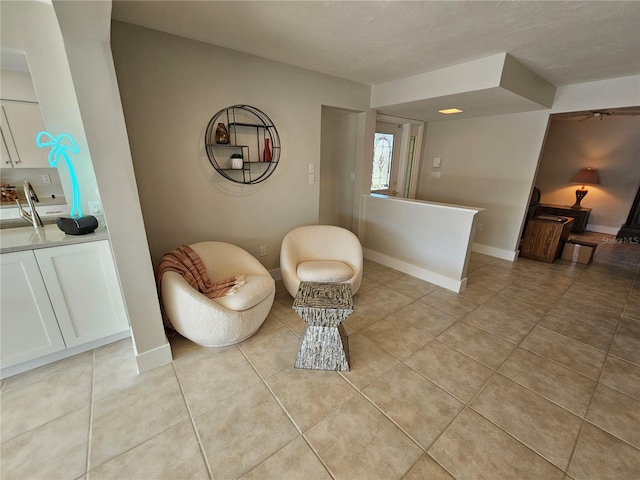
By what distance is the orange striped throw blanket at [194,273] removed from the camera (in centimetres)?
204

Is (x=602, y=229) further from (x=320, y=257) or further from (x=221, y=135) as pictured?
(x=221, y=135)

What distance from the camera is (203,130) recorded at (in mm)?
2355

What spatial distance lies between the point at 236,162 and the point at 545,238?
4.36 meters

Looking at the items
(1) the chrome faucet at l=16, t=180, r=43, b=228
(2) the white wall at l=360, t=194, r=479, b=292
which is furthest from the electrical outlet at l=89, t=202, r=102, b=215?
(2) the white wall at l=360, t=194, r=479, b=292

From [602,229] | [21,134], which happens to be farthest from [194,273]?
[602,229]

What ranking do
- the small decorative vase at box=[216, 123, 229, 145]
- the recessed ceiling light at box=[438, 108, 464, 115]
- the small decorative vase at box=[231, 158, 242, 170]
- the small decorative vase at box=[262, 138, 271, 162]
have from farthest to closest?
the recessed ceiling light at box=[438, 108, 464, 115] → the small decorative vase at box=[262, 138, 271, 162] → the small decorative vase at box=[231, 158, 242, 170] → the small decorative vase at box=[216, 123, 229, 145]

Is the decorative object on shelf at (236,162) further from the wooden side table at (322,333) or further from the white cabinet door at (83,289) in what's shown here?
the wooden side table at (322,333)

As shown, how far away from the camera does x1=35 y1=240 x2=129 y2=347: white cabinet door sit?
173 centimetres

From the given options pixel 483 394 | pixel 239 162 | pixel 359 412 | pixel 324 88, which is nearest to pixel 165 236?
pixel 239 162

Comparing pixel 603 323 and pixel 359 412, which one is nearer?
pixel 359 412

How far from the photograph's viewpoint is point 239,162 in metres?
2.49

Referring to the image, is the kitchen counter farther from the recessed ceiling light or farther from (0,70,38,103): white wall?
the recessed ceiling light

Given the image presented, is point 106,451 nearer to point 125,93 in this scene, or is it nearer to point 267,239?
point 267,239

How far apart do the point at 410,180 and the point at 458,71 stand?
227 cm
